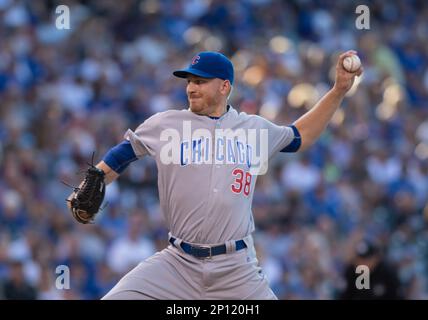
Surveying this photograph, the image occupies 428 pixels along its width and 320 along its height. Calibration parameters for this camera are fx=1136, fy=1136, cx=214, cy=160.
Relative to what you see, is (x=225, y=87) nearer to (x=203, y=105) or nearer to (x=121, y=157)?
(x=203, y=105)

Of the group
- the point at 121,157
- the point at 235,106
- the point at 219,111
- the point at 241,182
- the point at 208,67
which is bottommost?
the point at 241,182

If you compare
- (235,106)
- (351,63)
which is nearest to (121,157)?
(351,63)

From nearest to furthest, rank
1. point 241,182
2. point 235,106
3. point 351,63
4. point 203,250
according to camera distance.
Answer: point 203,250 < point 241,182 < point 351,63 < point 235,106

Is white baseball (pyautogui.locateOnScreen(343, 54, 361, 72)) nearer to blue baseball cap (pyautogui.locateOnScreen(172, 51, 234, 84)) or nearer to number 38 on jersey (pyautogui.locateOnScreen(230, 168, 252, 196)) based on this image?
blue baseball cap (pyautogui.locateOnScreen(172, 51, 234, 84))

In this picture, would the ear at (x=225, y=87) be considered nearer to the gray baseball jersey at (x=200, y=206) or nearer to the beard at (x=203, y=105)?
the beard at (x=203, y=105)

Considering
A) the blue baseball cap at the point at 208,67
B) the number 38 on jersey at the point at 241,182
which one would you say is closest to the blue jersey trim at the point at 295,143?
the number 38 on jersey at the point at 241,182

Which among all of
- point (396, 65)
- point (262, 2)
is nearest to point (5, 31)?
point (262, 2)

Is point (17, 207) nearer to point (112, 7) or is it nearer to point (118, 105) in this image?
point (118, 105)
